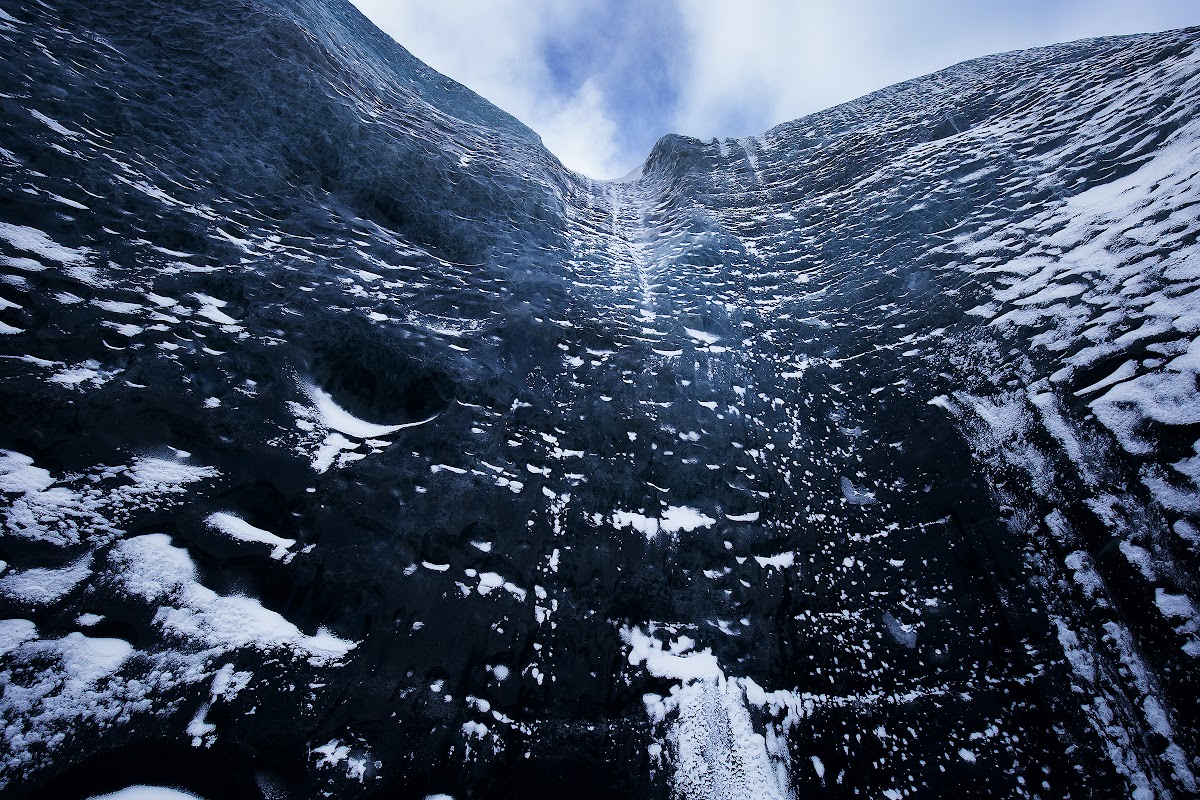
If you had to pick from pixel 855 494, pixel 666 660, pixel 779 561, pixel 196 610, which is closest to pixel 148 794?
pixel 196 610

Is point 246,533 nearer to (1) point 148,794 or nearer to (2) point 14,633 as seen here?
(2) point 14,633

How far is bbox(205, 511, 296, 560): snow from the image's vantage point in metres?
3.16

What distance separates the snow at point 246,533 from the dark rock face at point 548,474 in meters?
0.03

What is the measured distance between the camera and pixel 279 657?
2.83m

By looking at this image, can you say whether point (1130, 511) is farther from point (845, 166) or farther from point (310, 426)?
point (845, 166)

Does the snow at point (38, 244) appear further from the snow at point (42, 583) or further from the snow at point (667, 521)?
the snow at point (667, 521)

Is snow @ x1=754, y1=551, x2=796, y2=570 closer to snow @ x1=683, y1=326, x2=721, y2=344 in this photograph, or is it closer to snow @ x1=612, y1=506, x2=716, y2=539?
snow @ x1=612, y1=506, x2=716, y2=539

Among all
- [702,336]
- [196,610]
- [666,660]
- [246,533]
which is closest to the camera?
[196,610]

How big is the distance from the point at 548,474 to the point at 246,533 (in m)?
2.20

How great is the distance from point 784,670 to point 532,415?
295cm

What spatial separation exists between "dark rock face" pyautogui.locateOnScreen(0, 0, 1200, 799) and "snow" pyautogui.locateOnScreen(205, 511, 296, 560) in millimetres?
28

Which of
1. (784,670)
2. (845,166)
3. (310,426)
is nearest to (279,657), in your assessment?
(310,426)

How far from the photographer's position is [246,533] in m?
3.21

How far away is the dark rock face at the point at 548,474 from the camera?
8.89ft
